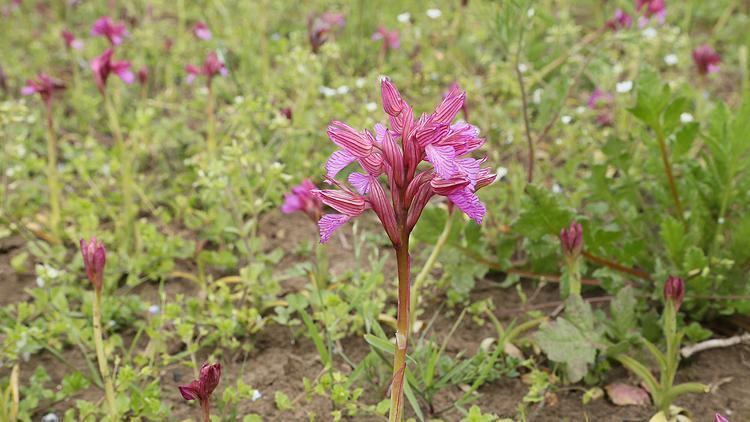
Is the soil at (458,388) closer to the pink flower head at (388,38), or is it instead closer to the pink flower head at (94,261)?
the pink flower head at (94,261)

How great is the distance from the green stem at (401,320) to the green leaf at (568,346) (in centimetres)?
67

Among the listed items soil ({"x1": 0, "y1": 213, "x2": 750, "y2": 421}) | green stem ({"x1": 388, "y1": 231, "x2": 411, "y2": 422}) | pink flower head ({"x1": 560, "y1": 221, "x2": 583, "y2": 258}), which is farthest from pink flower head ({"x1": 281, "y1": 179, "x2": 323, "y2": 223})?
green stem ({"x1": 388, "y1": 231, "x2": 411, "y2": 422})

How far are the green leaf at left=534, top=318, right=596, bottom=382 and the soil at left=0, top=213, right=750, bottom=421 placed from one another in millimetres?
114

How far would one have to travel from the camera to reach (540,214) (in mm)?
2451

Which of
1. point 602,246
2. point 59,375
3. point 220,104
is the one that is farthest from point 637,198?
point 220,104

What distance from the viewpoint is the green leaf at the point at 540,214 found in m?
2.41

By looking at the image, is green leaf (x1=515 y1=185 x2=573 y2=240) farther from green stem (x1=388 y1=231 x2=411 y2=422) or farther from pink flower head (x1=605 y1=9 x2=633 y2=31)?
pink flower head (x1=605 y1=9 x2=633 y2=31)

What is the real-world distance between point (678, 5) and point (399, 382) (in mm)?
4555

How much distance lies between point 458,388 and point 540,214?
615 millimetres

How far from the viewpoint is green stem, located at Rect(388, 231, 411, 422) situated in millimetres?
1552

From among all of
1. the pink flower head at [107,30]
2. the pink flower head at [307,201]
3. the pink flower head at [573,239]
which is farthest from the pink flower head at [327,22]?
the pink flower head at [573,239]

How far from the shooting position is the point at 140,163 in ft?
12.3

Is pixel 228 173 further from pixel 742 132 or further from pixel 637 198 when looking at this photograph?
pixel 742 132

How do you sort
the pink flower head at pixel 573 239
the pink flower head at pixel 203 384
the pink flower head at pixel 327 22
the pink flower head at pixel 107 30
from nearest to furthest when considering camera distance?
the pink flower head at pixel 203 384
the pink flower head at pixel 573 239
the pink flower head at pixel 107 30
the pink flower head at pixel 327 22
